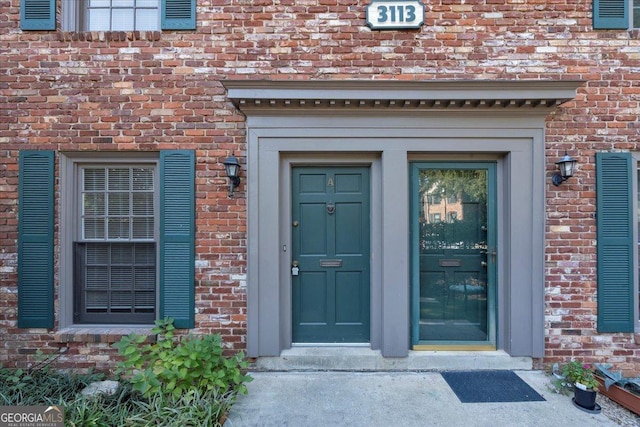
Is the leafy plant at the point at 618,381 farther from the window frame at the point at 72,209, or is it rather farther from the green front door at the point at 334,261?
the window frame at the point at 72,209

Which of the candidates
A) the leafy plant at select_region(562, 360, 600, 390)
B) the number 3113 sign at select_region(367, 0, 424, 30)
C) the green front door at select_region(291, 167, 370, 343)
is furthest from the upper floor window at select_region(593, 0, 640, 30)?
the leafy plant at select_region(562, 360, 600, 390)

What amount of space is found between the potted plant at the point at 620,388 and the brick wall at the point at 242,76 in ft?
1.15

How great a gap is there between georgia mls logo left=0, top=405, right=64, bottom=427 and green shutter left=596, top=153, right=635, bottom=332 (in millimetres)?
5540

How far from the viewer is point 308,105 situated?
3848 mm

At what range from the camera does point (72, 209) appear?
4.02 m

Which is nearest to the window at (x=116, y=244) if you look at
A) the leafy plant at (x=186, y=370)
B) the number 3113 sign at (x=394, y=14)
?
the leafy plant at (x=186, y=370)

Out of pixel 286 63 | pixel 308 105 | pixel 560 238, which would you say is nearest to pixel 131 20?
pixel 286 63

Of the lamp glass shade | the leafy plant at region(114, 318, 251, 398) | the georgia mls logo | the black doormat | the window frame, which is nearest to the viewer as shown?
the georgia mls logo

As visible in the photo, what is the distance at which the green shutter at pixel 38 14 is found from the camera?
3895 mm

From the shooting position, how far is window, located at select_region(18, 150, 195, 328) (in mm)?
3873

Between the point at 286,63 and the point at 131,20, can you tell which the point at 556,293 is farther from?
the point at 131,20

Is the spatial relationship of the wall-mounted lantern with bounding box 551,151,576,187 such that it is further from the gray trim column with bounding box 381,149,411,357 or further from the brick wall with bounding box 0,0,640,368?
the gray trim column with bounding box 381,149,411,357

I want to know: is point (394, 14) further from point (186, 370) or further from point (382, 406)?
point (186, 370)

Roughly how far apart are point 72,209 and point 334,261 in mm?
3134
